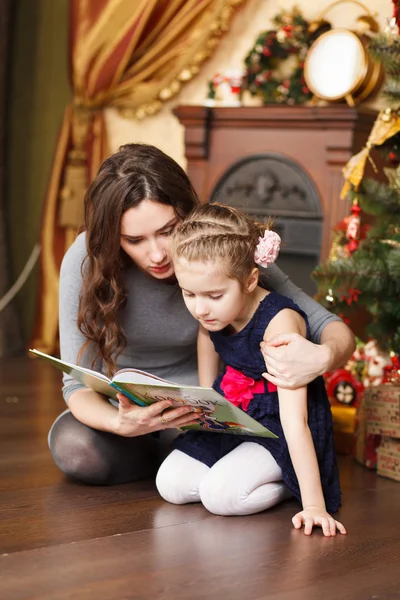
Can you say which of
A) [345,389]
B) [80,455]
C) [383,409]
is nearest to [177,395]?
[80,455]

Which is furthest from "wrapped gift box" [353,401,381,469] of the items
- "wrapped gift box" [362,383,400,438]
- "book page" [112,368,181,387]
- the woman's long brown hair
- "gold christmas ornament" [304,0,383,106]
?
"gold christmas ornament" [304,0,383,106]

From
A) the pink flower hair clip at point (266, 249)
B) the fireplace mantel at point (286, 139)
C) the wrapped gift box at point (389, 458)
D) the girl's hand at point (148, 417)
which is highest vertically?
the fireplace mantel at point (286, 139)

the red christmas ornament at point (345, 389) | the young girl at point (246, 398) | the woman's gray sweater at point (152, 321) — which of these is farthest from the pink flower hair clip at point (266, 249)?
the red christmas ornament at point (345, 389)

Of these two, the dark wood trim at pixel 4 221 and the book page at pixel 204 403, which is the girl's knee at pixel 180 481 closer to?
the book page at pixel 204 403

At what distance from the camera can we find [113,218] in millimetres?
2035

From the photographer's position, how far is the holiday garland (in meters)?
3.60

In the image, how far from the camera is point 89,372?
1928 millimetres

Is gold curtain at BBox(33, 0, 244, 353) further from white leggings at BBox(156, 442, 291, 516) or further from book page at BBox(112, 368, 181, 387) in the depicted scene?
book page at BBox(112, 368, 181, 387)

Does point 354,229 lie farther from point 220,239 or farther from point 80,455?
point 80,455

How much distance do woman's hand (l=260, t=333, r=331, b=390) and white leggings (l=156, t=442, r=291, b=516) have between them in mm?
211

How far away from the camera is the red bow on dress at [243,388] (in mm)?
2076

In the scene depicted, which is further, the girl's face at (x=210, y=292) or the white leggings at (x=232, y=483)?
the white leggings at (x=232, y=483)

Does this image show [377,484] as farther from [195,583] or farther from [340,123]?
[340,123]

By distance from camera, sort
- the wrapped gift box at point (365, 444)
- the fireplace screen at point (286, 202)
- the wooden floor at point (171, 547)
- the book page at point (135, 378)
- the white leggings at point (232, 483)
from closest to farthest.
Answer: the wooden floor at point (171, 547), the book page at point (135, 378), the white leggings at point (232, 483), the wrapped gift box at point (365, 444), the fireplace screen at point (286, 202)
